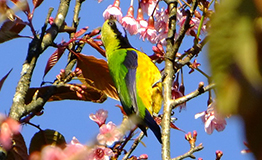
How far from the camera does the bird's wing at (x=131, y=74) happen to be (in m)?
3.45

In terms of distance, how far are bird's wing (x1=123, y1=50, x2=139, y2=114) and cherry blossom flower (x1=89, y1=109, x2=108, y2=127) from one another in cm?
62

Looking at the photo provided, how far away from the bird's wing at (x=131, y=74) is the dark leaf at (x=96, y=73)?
18.3 inches

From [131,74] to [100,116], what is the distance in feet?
3.50

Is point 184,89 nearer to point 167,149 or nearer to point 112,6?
point 112,6

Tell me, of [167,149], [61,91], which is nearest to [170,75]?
[167,149]

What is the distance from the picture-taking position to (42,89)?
93.3 inches

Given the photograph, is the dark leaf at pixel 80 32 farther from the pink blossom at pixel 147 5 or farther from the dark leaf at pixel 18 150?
the dark leaf at pixel 18 150

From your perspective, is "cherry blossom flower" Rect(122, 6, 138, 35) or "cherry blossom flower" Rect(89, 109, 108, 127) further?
"cherry blossom flower" Rect(122, 6, 138, 35)

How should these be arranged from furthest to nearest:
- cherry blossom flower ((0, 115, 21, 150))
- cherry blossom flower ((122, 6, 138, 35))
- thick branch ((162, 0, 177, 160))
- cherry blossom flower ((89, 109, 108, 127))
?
cherry blossom flower ((122, 6, 138, 35)) → cherry blossom flower ((89, 109, 108, 127)) → cherry blossom flower ((0, 115, 21, 150)) → thick branch ((162, 0, 177, 160))

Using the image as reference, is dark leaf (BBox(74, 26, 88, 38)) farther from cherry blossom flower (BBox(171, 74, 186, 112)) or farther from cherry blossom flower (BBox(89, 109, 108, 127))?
cherry blossom flower (BBox(171, 74, 186, 112))

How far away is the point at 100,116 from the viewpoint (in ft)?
8.98

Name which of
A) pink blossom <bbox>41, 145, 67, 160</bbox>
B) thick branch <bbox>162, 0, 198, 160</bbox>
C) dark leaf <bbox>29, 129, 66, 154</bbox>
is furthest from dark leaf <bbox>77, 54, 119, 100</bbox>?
pink blossom <bbox>41, 145, 67, 160</bbox>

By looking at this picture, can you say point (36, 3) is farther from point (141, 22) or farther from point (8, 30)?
point (141, 22)

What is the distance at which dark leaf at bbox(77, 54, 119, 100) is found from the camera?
2.79m
